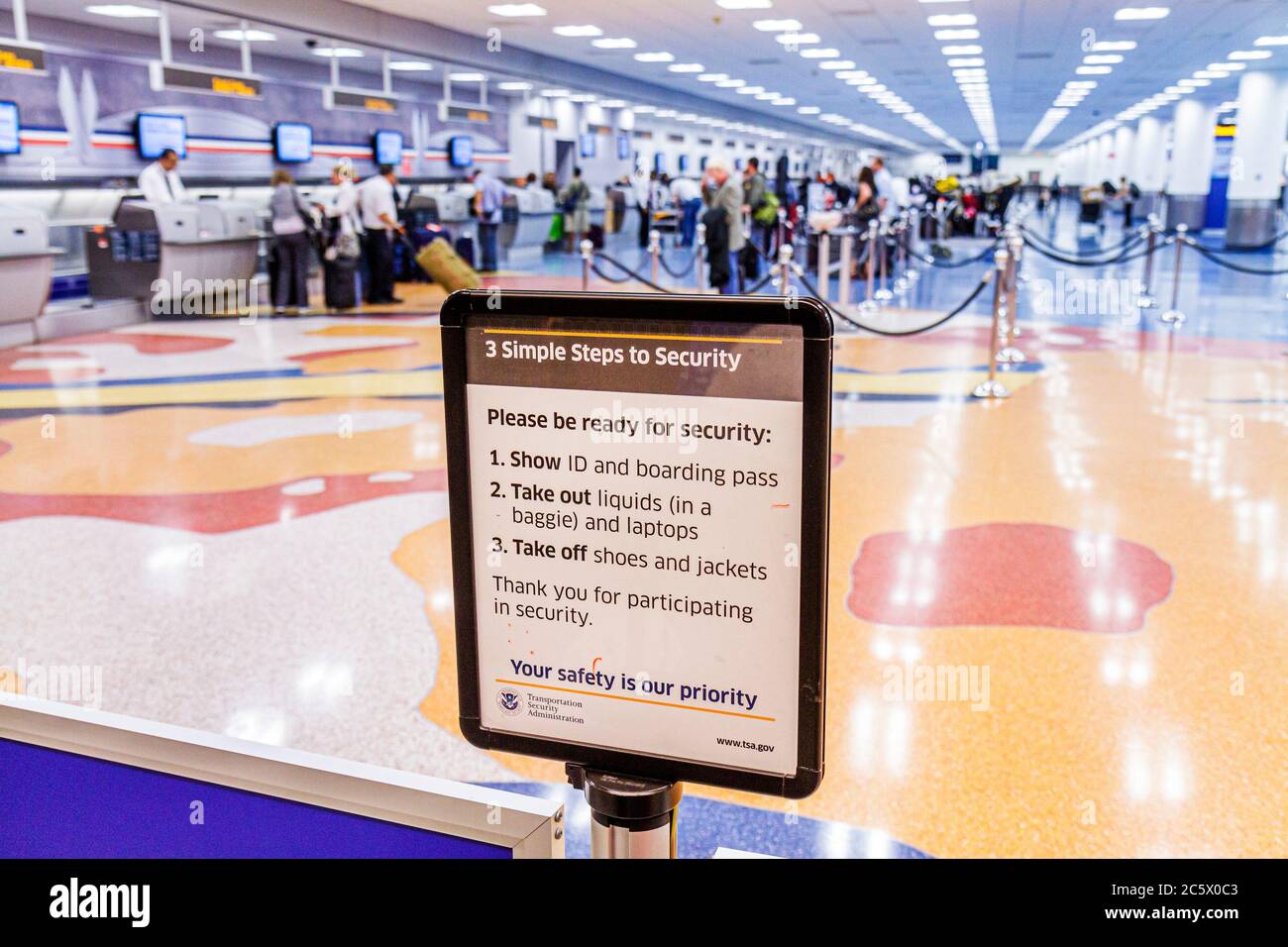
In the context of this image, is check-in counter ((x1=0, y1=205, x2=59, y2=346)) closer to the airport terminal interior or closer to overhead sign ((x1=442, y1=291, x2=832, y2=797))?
the airport terminal interior

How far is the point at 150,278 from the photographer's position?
1268 cm

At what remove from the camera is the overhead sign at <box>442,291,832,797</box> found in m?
0.95

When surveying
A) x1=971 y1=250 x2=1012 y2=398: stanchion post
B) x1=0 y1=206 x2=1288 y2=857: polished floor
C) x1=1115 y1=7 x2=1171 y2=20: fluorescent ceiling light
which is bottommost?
x1=0 y1=206 x2=1288 y2=857: polished floor

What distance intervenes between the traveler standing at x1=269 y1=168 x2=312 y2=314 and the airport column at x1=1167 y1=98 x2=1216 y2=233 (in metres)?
22.8

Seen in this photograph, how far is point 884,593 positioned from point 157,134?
1686cm

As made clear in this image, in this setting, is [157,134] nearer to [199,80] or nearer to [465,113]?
[199,80]

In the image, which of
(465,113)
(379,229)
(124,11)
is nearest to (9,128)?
(124,11)

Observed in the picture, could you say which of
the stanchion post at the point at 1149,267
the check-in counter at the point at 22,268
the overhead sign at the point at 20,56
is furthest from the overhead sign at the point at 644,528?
the stanchion post at the point at 1149,267

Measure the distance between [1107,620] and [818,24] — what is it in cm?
1386

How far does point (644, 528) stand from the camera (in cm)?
101

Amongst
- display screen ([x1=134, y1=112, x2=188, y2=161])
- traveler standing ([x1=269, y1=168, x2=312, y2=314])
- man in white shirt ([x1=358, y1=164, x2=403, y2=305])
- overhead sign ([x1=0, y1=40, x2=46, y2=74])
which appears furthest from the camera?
display screen ([x1=134, y1=112, x2=188, y2=161])

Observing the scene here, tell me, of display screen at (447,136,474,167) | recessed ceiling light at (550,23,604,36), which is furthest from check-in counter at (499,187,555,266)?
display screen at (447,136,474,167)
